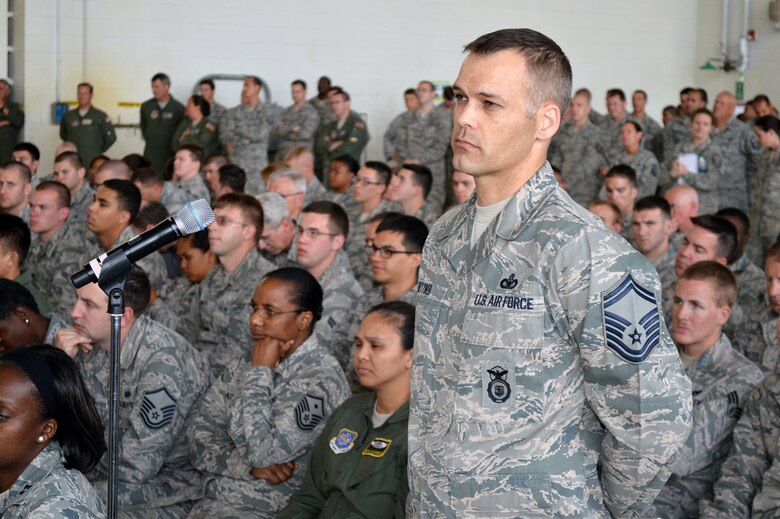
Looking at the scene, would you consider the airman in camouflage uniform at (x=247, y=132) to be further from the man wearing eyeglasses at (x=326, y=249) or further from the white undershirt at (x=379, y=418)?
the white undershirt at (x=379, y=418)

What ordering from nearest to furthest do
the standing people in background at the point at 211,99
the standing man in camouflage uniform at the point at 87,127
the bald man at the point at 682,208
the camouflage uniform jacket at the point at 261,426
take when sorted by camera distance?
the camouflage uniform jacket at the point at 261,426 < the bald man at the point at 682,208 < the standing man in camouflage uniform at the point at 87,127 < the standing people in background at the point at 211,99

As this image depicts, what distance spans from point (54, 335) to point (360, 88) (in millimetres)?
9104

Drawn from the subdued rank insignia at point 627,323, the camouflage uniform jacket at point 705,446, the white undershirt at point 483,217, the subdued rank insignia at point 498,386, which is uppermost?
the white undershirt at point 483,217

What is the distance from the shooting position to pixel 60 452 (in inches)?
86.0

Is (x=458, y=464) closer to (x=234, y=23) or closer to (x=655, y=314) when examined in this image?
(x=655, y=314)

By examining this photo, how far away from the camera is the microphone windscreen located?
6.42ft

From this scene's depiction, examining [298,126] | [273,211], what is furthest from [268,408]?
[298,126]

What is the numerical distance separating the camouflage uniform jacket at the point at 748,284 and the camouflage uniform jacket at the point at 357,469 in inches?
110

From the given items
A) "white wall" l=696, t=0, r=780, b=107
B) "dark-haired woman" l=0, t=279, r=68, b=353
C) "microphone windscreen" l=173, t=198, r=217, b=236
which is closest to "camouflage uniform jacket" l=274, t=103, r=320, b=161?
"white wall" l=696, t=0, r=780, b=107

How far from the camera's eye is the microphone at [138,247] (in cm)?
196

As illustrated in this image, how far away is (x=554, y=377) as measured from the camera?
5.21ft

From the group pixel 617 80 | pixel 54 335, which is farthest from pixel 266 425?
pixel 617 80

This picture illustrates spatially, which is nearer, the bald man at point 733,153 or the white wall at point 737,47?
the bald man at point 733,153

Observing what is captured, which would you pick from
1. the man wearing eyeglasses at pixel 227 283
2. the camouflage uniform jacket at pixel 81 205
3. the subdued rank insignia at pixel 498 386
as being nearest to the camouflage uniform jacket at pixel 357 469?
the subdued rank insignia at pixel 498 386
